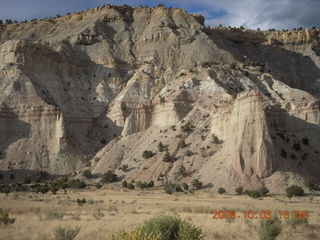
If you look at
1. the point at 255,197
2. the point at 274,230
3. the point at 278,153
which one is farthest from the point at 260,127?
the point at 274,230

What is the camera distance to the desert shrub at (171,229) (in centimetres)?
1188

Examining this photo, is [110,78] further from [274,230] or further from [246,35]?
[274,230]

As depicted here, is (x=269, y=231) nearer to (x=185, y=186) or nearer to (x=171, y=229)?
(x=171, y=229)

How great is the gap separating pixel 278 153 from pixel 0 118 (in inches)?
1623

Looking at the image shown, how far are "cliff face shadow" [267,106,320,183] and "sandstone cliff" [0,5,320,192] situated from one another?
16cm

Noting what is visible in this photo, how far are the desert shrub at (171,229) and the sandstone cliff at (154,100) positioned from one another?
27.6m

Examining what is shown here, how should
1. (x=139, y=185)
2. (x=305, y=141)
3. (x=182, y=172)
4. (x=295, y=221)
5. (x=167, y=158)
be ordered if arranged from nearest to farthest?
A: (x=295, y=221), (x=139, y=185), (x=182, y=172), (x=167, y=158), (x=305, y=141)

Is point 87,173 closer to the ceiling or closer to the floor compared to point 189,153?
closer to the floor

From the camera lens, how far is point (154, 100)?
64.6m

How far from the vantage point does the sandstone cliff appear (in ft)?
147

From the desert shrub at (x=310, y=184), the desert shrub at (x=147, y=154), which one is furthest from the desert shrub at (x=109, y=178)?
the desert shrub at (x=310, y=184)

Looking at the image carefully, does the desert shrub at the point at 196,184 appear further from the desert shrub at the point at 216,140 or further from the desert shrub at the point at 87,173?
the desert shrub at the point at 87,173

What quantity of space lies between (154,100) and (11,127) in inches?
881

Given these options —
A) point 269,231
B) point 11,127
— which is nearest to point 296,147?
point 269,231
